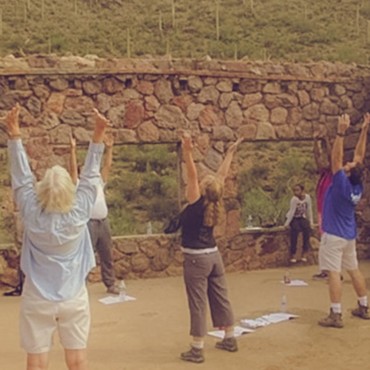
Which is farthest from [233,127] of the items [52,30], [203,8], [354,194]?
[203,8]

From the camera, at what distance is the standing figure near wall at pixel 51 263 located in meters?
4.63

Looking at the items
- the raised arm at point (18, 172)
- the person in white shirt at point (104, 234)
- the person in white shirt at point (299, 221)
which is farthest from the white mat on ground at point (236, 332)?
the person in white shirt at point (299, 221)

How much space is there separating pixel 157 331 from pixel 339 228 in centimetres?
197

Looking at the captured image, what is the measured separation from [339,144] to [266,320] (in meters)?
1.90

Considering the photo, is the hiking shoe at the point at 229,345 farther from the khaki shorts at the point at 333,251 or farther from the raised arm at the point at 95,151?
the raised arm at the point at 95,151

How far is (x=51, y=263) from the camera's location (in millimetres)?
4668

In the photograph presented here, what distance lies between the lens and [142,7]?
2883 cm

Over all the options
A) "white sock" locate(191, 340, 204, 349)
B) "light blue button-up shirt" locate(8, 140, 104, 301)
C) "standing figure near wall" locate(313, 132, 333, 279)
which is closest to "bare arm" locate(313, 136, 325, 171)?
"standing figure near wall" locate(313, 132, 333, 279)

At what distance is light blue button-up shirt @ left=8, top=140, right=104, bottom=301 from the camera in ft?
15.2

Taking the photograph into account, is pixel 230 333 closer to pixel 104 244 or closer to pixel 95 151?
pixel 95 151

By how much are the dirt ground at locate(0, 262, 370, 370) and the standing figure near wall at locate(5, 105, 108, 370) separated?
1.53 meters

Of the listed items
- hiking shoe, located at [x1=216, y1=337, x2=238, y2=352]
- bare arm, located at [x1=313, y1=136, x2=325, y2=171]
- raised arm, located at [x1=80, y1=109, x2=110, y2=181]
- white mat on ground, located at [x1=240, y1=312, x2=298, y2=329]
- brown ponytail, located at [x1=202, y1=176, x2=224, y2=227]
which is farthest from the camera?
bare arm, located at [x1=313, y1=136, x2=325, y2=171]

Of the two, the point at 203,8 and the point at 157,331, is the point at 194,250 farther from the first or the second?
the point at 203,8

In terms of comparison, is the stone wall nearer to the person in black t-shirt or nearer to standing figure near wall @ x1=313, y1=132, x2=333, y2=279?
standing figure near wall @ x1=313, y1=132, x2=333, y2=279
